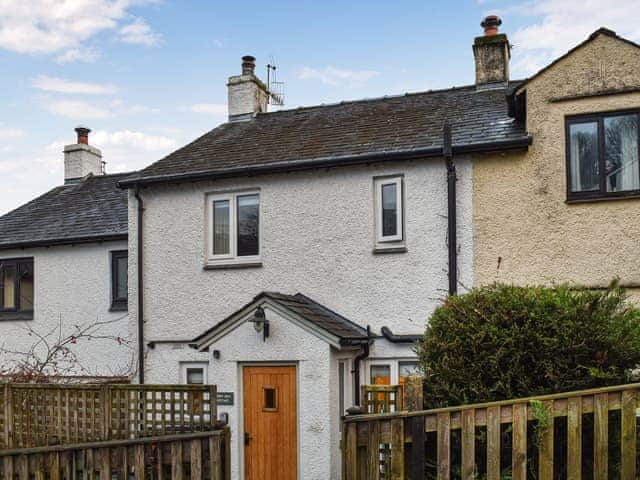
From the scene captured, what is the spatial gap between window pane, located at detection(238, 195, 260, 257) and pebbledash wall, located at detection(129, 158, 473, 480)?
21cm

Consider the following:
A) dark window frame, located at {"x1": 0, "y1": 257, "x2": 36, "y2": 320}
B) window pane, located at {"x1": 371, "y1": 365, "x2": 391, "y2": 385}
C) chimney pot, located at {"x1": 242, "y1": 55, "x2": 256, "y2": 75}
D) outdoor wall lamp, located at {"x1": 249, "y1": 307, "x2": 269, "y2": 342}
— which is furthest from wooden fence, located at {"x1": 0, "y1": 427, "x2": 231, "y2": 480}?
chimney pot, located at {"x1": 242, "y1": 55, "x2": 256, "y2": 75}

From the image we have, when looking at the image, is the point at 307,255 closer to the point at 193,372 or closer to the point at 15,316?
the point at 193,372

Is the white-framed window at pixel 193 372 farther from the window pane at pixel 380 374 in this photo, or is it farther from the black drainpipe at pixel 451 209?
the black drainpipe at pixel 451 209

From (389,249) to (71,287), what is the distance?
813 centimetres

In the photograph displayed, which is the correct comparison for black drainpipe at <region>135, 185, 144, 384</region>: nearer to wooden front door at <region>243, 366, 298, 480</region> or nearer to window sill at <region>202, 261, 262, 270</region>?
window sill at <region>202, 261, 262, 270</region>

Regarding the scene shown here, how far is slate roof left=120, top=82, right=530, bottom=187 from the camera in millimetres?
12078

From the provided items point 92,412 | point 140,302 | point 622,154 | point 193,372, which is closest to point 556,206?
point 622,154

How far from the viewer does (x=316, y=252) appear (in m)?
12.5

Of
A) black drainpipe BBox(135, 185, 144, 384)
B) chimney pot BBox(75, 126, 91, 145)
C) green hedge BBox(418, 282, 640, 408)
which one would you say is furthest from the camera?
chimney pot BBox(75, 126, 91, 145)

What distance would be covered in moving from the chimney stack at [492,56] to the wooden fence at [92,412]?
9034mm

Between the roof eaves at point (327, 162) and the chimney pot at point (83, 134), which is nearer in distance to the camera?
the roof eaves at point (327, 162)

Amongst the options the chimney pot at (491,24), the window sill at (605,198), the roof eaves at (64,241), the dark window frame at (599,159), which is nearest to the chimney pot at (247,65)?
the roof eaves at (64,241)

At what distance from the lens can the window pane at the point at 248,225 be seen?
13.1m

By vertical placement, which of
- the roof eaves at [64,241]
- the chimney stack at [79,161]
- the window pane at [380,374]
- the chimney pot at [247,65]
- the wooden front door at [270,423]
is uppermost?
the chimney pot at [247,65]
